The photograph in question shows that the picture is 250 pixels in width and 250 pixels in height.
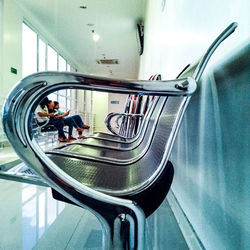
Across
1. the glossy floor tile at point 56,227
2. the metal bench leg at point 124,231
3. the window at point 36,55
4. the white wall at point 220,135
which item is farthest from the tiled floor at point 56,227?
the window at point 36,55

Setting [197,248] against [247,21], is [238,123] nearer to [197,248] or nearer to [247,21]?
[247,21]

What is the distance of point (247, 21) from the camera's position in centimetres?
45

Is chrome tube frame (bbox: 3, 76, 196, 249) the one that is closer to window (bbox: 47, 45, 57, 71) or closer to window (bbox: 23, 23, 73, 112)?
window (bbox: 23, 23, 73, 112)

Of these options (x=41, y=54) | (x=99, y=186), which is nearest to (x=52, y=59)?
(x=41, y=54)

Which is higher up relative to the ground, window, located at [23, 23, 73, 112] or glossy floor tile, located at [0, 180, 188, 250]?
window, located at [23, 23, 73, 112]

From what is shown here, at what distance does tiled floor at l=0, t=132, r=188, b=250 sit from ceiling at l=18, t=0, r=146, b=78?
4.41m

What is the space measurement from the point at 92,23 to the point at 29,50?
1953mm

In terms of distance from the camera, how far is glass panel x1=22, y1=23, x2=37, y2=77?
184 inches

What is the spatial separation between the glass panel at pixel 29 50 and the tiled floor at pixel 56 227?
14.5 ft

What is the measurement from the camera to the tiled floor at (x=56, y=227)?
31.4 inches

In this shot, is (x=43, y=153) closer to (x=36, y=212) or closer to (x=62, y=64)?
(x=36, y=212)

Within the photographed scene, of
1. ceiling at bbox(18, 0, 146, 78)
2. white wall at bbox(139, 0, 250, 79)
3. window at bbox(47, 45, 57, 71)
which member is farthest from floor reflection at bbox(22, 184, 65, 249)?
window at bbox(47, 45, 57, 71)

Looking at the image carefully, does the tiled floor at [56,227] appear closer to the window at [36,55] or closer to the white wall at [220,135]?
the white wall at [220,135]

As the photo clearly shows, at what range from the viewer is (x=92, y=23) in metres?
4.99
